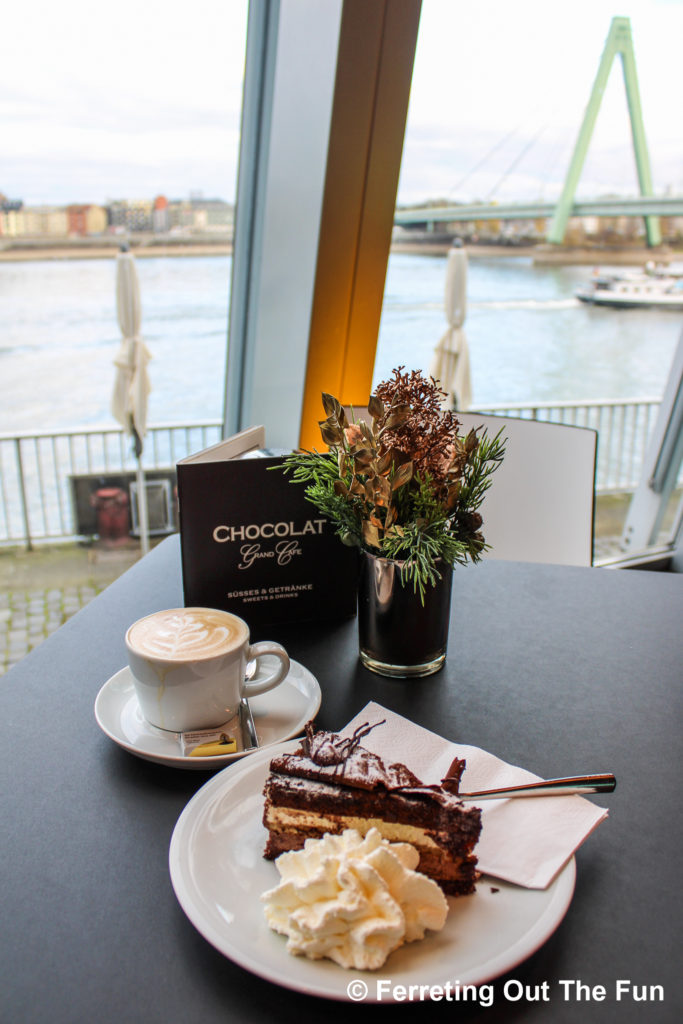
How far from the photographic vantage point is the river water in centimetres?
251

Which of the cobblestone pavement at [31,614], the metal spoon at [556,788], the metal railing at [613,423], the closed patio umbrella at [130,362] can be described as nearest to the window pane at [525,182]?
the metal railing at [613,423]

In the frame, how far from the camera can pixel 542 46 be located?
2875 millimetres

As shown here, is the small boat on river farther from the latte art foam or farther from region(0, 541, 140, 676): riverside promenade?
the latte art foam

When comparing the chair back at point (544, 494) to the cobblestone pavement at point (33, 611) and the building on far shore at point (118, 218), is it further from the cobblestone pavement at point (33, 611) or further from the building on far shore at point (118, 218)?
the cobblestone pavement at point (33, 611)

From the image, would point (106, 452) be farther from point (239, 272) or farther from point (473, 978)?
point (473, 978)

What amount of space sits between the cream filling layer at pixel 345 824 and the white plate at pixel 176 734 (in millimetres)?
142

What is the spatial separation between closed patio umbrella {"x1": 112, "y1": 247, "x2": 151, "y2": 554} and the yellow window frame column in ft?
2.08

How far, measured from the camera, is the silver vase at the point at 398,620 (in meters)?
1.05

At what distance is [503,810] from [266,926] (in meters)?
0.29

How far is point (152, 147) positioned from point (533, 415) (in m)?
2.43

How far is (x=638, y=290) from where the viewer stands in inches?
142

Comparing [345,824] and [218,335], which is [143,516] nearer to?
[218,335]

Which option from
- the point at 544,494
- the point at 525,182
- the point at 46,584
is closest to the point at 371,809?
the point at 544,494

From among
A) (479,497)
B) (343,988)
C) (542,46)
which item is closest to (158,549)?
(479,497)
